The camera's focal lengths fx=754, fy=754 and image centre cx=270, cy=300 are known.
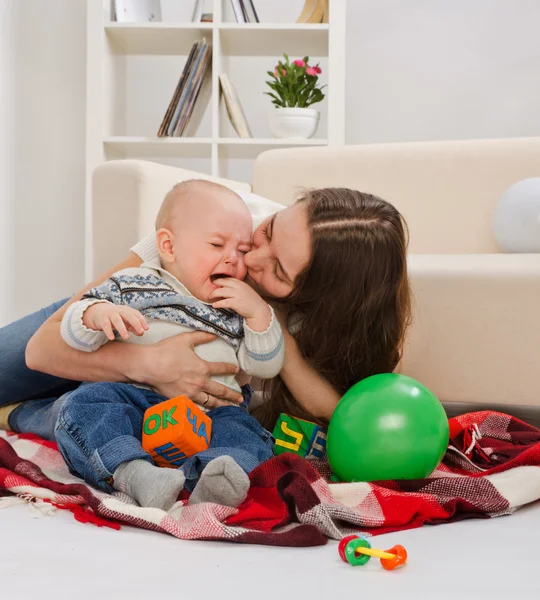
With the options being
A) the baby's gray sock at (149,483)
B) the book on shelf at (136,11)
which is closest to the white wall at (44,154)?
the book on shelf at (136,11)

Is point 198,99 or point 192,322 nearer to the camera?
point 192,322

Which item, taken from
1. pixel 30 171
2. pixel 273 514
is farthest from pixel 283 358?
pixel 30 171

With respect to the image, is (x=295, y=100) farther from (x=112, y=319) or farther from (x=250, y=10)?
(x=112, y=319)

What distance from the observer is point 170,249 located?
139 centimetres

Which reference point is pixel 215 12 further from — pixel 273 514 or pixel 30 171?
pixel 273 514

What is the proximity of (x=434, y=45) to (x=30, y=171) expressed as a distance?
2001mm

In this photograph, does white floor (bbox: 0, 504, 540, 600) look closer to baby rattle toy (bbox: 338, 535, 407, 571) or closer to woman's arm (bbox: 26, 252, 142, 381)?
baby rattle toy (bbox: 338, 535, 407, 571)

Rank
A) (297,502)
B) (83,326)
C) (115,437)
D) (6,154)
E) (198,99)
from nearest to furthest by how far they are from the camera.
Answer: (297,502) < (115,437) < (83,326) < (198,99) < (6,154)

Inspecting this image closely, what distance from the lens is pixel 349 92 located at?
352 cm

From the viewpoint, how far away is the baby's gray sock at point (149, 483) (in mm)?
982

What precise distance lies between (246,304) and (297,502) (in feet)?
1.46

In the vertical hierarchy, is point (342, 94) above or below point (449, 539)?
above

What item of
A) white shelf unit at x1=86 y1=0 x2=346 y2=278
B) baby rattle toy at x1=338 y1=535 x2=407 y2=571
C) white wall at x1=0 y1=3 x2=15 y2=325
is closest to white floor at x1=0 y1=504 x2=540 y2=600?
baby rattle toy at x1=338 y1=535 x2=407 y2=571

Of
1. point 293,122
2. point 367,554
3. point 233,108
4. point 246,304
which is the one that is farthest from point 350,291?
point 233,108
